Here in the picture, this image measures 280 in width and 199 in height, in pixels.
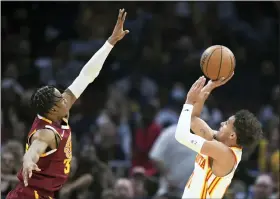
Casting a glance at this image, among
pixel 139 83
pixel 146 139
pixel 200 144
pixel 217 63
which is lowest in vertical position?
pixel 146 139

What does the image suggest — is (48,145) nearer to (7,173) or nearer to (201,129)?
(201,129)

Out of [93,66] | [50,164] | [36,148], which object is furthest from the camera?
[93,66]

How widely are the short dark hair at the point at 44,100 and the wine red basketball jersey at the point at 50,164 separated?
8 centimetres

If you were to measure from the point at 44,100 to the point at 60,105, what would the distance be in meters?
0.15

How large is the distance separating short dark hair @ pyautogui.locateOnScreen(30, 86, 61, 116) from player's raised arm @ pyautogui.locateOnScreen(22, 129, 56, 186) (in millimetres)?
216

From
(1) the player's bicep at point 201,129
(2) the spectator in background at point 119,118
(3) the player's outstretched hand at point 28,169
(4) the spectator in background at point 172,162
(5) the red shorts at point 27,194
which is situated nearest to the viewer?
(3) the player's outstretched hand at point 28,169

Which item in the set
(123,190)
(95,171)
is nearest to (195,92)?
(123,190)

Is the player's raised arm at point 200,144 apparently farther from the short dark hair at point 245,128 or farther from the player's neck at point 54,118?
the player's neck at point 54,118

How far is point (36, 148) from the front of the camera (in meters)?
5.45

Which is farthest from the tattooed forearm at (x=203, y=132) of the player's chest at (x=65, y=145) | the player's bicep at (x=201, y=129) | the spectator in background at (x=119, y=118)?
the spectator in background at (x=119, y=118)

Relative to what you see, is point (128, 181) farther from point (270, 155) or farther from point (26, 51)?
point (26, 51)

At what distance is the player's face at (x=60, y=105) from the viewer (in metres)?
5.75

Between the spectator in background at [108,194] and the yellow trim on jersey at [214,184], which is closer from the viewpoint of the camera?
the yellow trim on jersey at [214,184]

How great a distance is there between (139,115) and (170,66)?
1.96m
